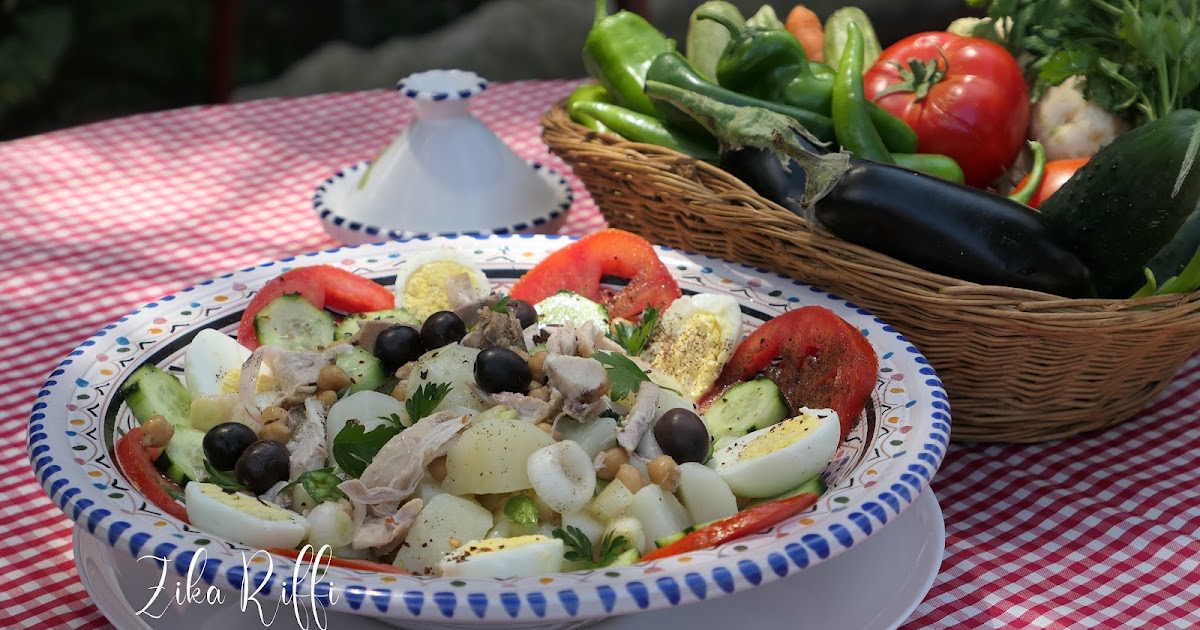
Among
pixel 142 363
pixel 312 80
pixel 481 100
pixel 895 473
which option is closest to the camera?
pixel 895 473

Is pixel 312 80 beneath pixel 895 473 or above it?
beneath

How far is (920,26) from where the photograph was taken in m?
6.89

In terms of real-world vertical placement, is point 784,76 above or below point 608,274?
above

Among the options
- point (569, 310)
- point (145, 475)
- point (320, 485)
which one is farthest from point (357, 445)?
point (569, 310)

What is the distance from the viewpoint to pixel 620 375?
1.83m

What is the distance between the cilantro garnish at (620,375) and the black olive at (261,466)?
499mm

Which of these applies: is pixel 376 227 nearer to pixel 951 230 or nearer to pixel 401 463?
pixel 401 463

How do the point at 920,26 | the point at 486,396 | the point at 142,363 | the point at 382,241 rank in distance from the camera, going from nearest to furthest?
the point at 486,396, the point at 142,363, the point at 382,241, the point at 920,26

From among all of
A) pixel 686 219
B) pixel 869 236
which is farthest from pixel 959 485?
pixel 686 219

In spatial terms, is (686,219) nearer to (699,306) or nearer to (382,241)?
(699,306)

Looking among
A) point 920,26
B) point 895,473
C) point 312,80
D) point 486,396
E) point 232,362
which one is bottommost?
point 312,80

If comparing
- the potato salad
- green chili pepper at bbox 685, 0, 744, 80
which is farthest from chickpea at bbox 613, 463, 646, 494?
green chili pepper at bbox 685, 0, 744, 80

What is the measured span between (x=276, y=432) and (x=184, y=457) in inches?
5.6

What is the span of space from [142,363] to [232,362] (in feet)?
0.47
